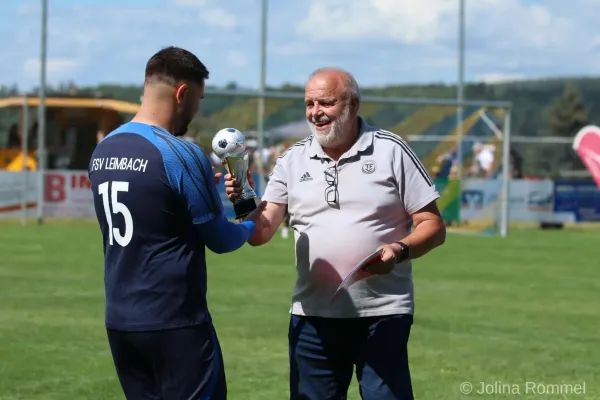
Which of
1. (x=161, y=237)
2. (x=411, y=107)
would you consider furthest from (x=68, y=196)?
(x=161, y=237)

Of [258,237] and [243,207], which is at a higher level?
[243,207]

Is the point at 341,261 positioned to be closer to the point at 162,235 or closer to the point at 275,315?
the point at 162,235

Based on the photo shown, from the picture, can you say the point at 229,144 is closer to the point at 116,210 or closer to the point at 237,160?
Result: the point at 237,160

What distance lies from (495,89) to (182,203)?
123ft

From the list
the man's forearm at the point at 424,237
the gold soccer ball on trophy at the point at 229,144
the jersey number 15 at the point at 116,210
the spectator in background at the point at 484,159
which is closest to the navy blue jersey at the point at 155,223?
the jersey number 15 at the point at 116,210

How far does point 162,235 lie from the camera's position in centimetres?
469

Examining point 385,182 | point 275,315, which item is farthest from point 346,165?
point 275,315

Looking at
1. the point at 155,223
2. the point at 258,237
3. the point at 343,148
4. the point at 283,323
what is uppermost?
the point at 343,148

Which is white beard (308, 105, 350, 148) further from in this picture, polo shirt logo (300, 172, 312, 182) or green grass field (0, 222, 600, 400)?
green grass field (0, 222, 600, 400)

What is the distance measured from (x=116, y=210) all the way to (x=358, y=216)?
1366mm

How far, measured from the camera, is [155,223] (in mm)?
4676

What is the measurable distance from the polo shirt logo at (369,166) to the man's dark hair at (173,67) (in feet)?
3.65

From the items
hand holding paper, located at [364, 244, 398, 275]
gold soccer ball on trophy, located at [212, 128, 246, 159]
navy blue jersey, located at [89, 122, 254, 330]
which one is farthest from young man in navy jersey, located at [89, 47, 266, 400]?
hand holding paper, located at [364, 244, 398, 275]

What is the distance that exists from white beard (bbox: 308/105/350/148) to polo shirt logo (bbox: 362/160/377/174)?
0.16 m
